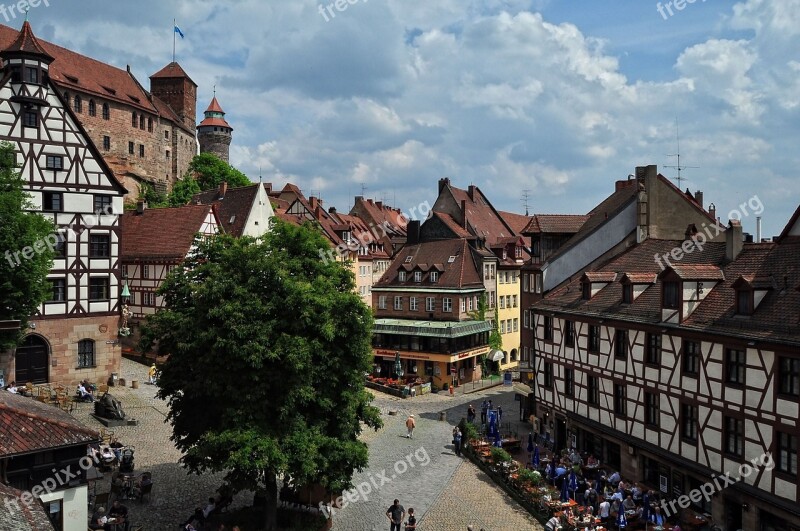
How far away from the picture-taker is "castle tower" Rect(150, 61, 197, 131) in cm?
9775

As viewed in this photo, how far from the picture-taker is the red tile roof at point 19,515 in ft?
40.0

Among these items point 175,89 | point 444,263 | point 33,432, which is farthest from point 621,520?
point 175,89

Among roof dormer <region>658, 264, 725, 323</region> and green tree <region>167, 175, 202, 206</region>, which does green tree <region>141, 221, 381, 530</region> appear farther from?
green tree <region>167, 175, 202, 206</region>

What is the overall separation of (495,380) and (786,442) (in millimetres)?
36831

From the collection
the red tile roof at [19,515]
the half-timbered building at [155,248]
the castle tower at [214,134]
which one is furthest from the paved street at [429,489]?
the castle tower at [214,134]

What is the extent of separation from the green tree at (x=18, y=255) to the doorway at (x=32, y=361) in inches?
246

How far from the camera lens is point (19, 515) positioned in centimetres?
1262

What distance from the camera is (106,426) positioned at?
32.3 m

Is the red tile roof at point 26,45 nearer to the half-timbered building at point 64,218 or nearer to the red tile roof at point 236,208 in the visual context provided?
the half-timbered building at point 64,218

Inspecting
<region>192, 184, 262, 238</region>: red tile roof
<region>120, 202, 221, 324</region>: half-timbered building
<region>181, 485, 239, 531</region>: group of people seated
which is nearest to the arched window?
<region>120, 202, 221, 324</region>: half-timbered building

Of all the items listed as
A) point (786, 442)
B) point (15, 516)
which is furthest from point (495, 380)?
point (15, 516)

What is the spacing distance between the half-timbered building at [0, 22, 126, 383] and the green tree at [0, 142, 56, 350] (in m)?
5.76

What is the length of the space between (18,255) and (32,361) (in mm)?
10910

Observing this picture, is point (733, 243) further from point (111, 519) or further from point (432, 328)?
point (432, 328)
